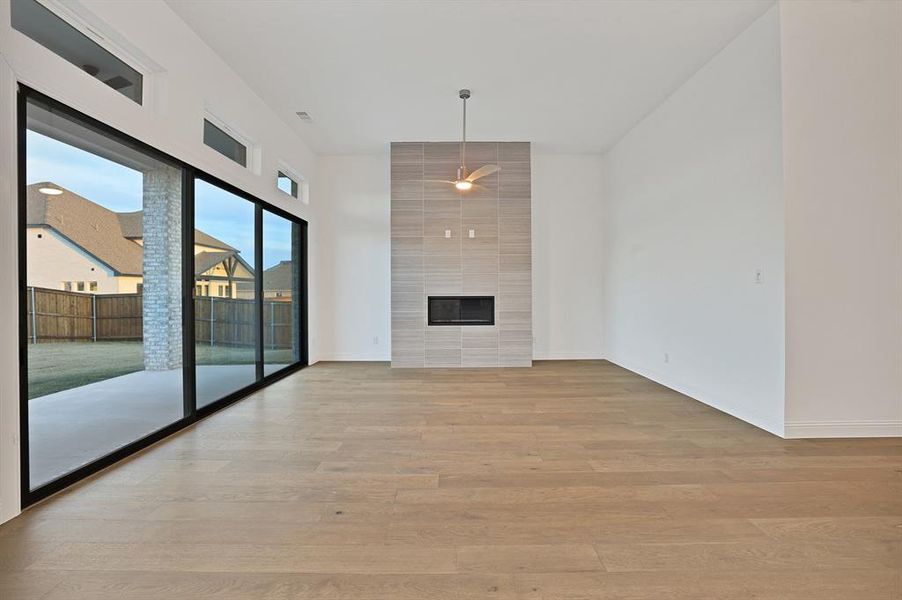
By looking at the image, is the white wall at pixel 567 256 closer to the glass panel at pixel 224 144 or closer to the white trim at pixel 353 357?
the white trim at pixel 353 357

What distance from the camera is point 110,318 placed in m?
2.68

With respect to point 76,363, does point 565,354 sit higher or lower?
lower

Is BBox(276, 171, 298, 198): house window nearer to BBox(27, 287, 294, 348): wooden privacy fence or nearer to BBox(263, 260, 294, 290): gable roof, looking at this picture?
BBox(263, 260, 294, 290): gable roof

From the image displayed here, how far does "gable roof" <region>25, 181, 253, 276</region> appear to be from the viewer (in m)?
2.22

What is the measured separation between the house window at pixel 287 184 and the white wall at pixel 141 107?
0.22m

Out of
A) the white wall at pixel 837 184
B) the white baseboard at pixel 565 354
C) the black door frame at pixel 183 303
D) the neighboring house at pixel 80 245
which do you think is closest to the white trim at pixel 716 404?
the white wall at pixel 837 184

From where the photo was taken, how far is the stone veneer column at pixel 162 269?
3.04 meters

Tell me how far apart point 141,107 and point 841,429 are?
5.44 metres

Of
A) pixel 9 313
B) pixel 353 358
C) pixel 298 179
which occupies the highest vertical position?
pixel 298 179

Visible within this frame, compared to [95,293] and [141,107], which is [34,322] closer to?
[95,293]

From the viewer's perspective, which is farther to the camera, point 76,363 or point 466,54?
point 466,54

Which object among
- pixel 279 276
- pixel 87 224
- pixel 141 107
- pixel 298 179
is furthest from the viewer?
pixel 298 179

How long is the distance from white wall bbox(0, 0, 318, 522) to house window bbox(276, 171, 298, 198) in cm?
22

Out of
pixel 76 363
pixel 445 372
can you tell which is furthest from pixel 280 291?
pixel 76 363
